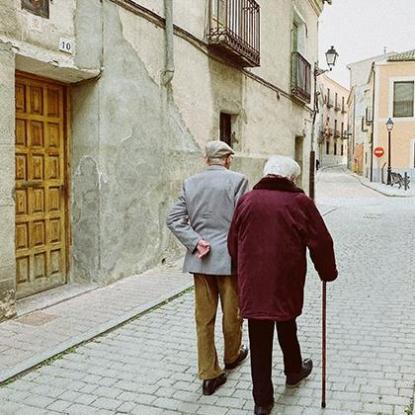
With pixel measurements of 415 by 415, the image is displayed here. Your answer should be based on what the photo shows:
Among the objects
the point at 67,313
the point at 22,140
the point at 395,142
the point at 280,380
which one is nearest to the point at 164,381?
the point at 280,380

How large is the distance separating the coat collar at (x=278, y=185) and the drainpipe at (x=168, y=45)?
4975 mm

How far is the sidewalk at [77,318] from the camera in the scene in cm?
466

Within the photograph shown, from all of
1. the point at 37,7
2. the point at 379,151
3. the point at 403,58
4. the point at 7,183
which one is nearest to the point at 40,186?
the point at 7,183

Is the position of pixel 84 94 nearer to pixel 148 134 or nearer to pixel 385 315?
pixel 148 134

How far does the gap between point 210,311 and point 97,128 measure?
3511 mm

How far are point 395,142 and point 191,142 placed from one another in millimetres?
30198

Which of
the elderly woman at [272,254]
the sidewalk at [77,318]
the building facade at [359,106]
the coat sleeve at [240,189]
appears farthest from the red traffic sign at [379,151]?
the elderly woman at [272,254]

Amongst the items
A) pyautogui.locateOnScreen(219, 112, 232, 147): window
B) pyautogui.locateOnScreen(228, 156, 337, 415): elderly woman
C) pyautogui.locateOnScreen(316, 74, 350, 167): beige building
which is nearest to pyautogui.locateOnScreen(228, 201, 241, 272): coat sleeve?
pyautogui.locateOnScreen(228, 156, 337, 415): elderly woman

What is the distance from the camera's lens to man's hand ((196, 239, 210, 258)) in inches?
154

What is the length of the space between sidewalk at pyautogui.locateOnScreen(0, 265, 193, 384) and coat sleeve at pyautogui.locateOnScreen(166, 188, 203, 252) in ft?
4.86

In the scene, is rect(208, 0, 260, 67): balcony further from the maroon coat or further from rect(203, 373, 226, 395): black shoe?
rect(203, 373, 226, 395): black shoe

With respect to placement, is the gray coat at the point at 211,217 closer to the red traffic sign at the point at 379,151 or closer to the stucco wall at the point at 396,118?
the red traffic sign at the point at 379,151

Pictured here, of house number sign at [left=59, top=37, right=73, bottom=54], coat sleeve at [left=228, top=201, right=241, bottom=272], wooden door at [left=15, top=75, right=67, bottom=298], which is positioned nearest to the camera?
coat sleeve at [left=228, top=201, right=241, bottom=272]

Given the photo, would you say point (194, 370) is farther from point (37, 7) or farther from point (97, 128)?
point (37, 7)
